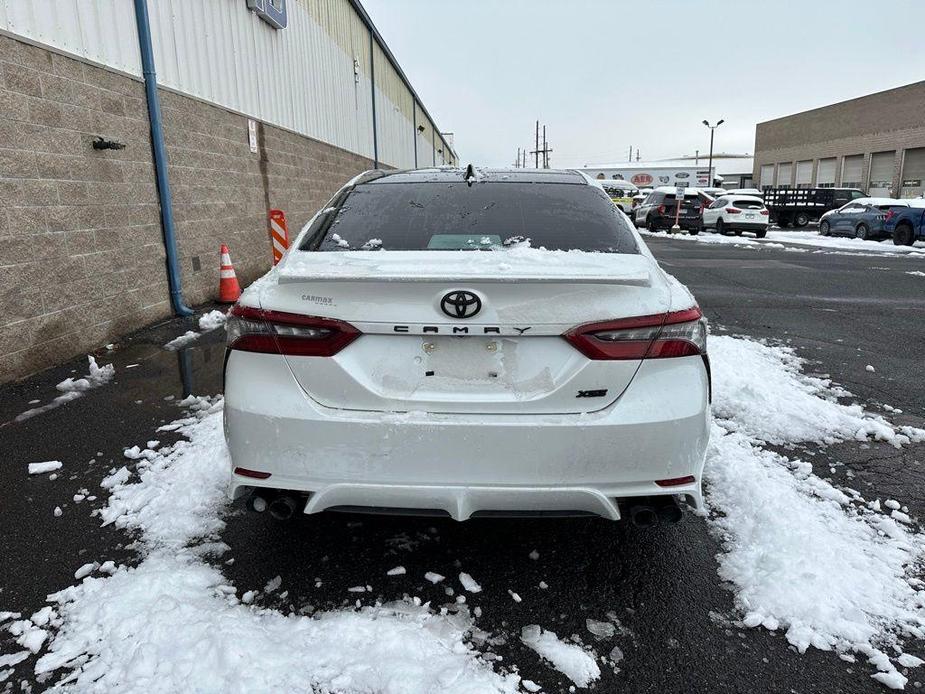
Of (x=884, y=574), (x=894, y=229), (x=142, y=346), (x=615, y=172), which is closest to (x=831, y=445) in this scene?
(x=884, y=574)

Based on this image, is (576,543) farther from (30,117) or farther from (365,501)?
(30,117)

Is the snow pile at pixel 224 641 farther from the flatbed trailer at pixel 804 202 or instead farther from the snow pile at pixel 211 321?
the flatbed trailer at pixel 804 202

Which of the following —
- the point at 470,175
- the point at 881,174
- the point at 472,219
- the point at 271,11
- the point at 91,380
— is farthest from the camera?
the point at 881,174

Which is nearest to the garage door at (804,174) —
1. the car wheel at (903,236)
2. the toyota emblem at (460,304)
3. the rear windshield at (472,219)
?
the car wheel at (903,236)

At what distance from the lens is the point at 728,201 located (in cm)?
2673

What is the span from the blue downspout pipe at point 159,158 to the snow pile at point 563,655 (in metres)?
6.84

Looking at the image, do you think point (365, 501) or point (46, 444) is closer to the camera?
point (365, 501)

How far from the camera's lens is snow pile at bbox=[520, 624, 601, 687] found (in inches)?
87.1

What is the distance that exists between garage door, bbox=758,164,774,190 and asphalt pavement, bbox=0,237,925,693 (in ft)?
192

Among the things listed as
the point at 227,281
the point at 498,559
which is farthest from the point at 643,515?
the point at 227,281

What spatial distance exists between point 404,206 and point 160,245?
5417 mm

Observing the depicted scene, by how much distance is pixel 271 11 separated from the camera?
11.4 metres

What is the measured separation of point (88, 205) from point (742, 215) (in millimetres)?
24927

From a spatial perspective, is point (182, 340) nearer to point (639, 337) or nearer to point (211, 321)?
point (211, 321)
